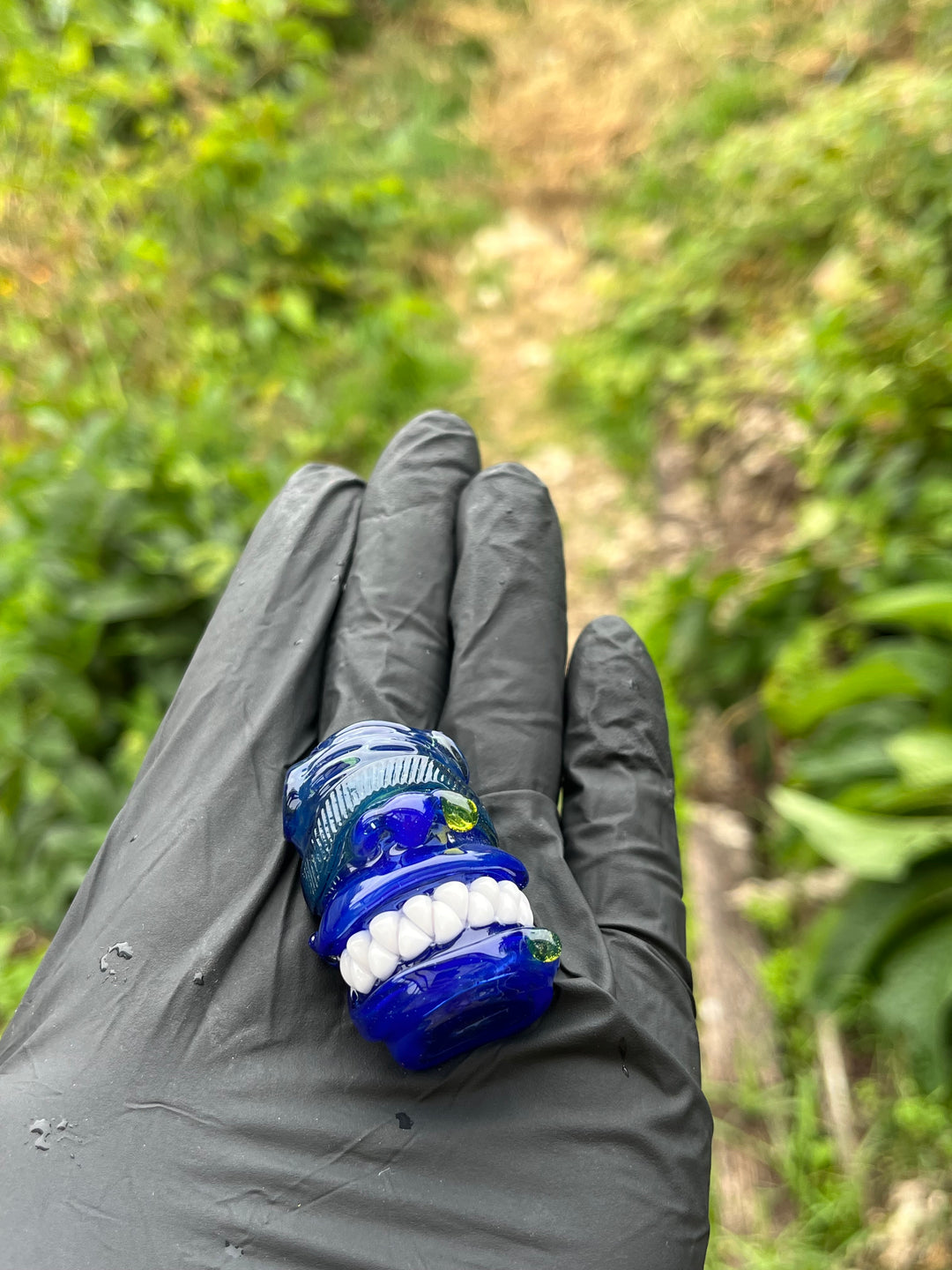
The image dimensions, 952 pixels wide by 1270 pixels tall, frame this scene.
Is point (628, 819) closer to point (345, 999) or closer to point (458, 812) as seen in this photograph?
point (458, 812)

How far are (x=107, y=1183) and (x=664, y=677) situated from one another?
7.02 feet

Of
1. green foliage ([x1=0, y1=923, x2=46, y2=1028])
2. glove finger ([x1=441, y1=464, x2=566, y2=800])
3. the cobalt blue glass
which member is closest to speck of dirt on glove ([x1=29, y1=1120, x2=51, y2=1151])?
the cobalt blue glass

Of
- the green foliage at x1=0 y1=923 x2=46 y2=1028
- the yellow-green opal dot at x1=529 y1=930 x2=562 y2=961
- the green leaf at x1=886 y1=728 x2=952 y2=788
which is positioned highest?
the green leaf at x1=886 y1=728 x2=952 y2=788

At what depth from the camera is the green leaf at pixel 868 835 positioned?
1.88m

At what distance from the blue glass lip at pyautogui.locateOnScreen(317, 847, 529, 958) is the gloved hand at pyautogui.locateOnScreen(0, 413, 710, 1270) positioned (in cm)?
21

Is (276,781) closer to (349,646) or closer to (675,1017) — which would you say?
(349,646)

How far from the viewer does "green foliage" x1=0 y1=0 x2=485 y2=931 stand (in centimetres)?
251

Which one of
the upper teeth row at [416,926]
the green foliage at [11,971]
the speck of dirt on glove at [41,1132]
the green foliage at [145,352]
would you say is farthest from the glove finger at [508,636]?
the green foliage at [11,971]

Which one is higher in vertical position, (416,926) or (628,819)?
(628,819)

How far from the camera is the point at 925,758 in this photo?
1.88 metres

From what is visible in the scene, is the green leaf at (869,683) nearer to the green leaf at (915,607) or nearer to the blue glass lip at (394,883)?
the green leaf at (915,607)

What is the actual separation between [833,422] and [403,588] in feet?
5.79

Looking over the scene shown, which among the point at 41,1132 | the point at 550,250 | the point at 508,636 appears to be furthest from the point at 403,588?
the point at 550,250

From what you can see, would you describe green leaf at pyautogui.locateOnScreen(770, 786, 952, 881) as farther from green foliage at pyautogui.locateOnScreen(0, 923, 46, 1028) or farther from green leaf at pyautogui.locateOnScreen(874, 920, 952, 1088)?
green foliage at pyautogui.locateOnScreen(0, 923, 46, 1028)
